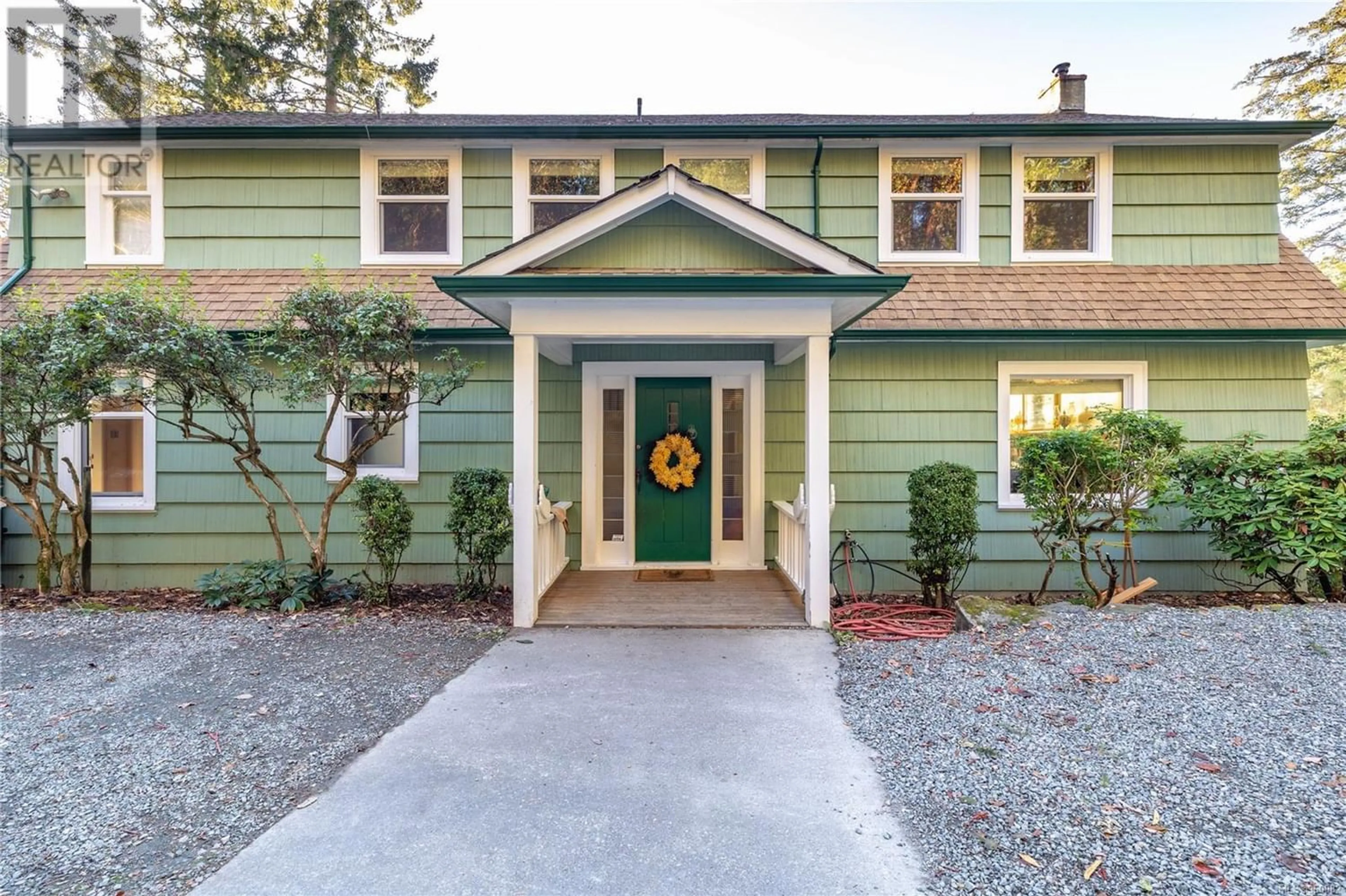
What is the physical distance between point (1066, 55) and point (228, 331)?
990 cm

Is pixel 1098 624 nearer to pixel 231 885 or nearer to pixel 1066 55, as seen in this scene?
pixel 231 885

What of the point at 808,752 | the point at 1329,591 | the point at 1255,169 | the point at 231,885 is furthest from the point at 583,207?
the point at 1329,591

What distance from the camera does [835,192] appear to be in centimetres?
671

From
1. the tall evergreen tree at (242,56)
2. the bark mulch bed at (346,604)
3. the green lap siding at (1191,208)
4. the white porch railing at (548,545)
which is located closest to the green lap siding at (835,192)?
the green lap siding at (1191,208)

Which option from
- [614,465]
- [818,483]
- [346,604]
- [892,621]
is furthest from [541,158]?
[892,621]

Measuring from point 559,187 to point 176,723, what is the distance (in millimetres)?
5687

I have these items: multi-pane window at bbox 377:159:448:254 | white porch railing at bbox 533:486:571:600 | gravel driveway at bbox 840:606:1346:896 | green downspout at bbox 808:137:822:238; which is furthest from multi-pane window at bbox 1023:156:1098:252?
multi-pane window at bbox 377:159:448:254

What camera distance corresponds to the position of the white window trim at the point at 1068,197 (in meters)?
6.59

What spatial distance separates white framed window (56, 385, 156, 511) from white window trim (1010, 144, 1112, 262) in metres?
9.09

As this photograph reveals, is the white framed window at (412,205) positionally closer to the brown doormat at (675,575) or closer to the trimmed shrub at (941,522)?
the brown doormat at (675,575)

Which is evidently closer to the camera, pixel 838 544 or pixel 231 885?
pixel 231 885

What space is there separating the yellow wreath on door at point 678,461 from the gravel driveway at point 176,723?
99.5 inches

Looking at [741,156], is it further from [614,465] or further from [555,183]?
[614,465]

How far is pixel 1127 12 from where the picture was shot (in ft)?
34.1
